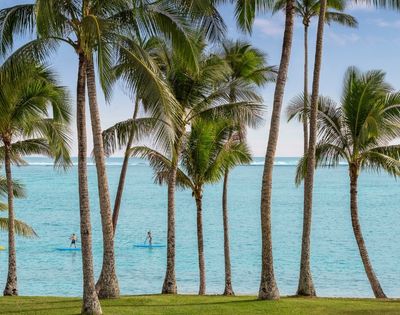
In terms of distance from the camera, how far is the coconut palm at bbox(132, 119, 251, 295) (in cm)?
2361

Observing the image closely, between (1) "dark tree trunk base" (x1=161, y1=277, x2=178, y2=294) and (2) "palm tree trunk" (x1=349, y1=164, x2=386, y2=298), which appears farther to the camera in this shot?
(1) "dark tree trunk base" (x1=161, y1=277, x2=178, y2=294)

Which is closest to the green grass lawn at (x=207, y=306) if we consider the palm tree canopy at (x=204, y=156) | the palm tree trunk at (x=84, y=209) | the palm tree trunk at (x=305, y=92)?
the palm tree trunk at (x=84, y=209)

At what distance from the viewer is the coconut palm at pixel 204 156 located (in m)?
23.6

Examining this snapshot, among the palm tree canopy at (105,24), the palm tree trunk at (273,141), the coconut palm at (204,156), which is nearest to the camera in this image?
the palm tree canopy at (105,24)

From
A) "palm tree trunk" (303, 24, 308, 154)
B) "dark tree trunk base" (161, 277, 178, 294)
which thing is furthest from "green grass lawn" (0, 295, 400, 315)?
"palm tree trunk" (303, 24, 308, 154)

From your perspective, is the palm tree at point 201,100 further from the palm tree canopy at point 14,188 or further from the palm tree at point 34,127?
the palm tree canopy at point 14,188

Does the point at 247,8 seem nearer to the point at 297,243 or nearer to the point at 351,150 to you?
the point at 351,150

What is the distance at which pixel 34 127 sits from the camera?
22.7 metres

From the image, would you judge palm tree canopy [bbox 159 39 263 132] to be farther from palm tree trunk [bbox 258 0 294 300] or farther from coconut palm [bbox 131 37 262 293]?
palm tree trunk [bbox 258 0 294 300]

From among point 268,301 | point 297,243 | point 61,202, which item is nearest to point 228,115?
point 268,301

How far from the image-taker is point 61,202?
415ft

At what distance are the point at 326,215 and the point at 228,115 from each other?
74.7m

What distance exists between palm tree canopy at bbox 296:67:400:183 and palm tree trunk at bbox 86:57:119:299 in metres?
8.06

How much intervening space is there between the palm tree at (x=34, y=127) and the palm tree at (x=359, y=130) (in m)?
8.23
